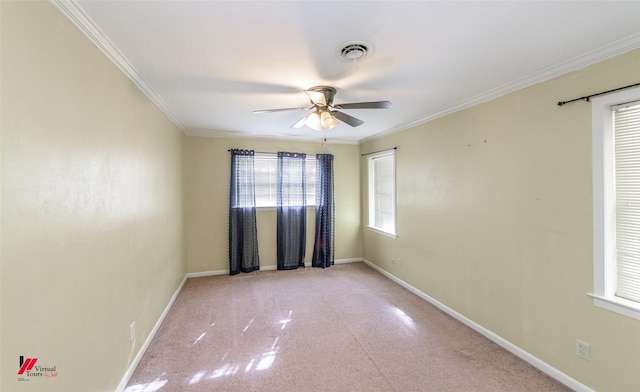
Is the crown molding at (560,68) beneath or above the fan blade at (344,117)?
above

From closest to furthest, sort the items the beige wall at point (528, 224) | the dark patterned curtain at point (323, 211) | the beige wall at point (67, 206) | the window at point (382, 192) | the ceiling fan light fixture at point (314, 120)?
the beige wall at point (67, 206)
the beige wall at point (528, 224)
the ceiling fan light fixture at point (314, 120)
the window at point (382, 192)
the dark patterned curtain at point (323, 211)

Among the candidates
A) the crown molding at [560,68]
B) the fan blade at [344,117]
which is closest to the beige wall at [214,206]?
the fan blade at [344,117]

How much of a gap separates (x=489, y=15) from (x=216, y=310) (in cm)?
360

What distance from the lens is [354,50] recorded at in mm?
1717

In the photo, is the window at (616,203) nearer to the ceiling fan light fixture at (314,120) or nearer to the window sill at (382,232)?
the ceiling fan light fixture at (314,120)

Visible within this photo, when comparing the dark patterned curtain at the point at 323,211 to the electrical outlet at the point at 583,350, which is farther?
the dark patterned curtain at the point at 323,211

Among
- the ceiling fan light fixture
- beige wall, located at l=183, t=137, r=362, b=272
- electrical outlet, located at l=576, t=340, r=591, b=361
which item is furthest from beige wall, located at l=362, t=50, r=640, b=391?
beige wall, located at l=183, t=137, r=362, b=272

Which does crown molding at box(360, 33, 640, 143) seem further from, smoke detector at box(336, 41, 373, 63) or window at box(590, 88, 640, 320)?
smoke detector at box(336, 41, 373, 63)

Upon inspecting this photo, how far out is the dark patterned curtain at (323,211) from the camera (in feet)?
15.9

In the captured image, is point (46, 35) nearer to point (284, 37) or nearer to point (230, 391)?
point (284, 37)

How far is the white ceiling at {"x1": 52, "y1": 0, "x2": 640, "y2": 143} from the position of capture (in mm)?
1343

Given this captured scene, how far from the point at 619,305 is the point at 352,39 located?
2370 millimetres

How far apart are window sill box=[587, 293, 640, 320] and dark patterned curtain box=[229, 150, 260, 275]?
159 inches

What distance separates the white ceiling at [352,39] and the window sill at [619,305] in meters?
1.42
